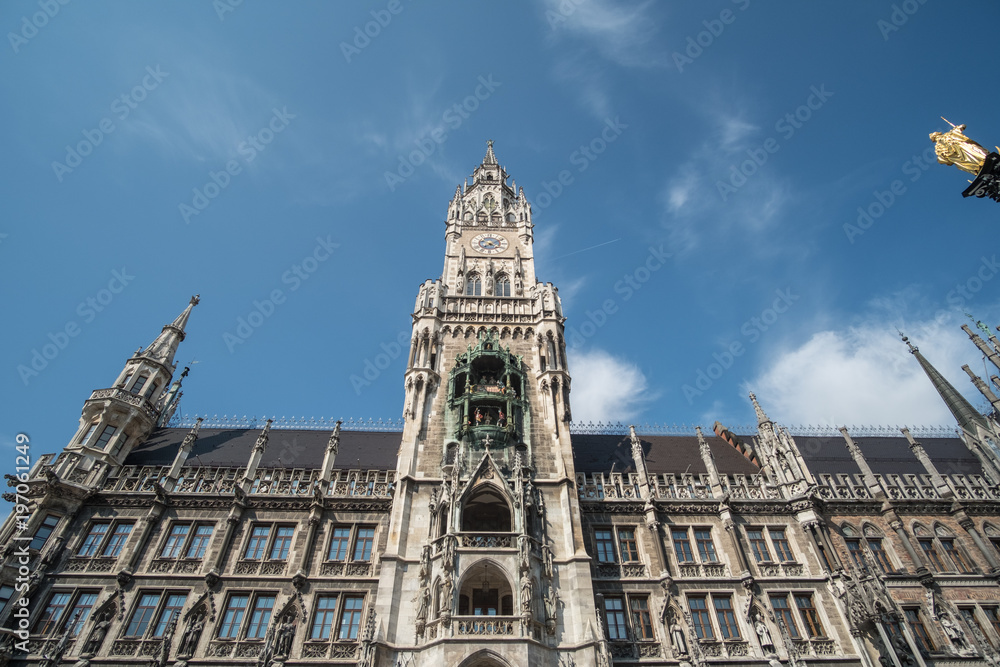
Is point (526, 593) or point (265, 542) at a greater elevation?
point (265, 542)

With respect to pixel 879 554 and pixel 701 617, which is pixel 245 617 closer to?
pixel 701 617

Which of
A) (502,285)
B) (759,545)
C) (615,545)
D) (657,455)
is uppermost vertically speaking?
(502,285)

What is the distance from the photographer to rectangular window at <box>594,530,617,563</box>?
2544 cm

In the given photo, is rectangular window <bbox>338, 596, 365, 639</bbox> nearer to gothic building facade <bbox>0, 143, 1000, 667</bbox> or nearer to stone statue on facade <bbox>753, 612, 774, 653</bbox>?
gothic building facade <bbox>0, 143, 1000, 667</bbox>

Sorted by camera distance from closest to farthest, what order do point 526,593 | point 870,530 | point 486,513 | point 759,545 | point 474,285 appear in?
point 526,593 < point 759,545 < point 486,513 < point 870,530 < point 474,285

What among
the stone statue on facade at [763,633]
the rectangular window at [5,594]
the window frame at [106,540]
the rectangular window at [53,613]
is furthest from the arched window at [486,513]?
the rectangular window at [5,594]

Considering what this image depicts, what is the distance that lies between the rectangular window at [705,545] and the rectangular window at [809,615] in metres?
3.71

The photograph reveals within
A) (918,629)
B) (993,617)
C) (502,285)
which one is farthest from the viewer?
(502,285)

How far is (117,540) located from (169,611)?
470 centimetres

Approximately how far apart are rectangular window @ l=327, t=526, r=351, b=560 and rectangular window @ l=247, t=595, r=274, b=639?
2.90 meters

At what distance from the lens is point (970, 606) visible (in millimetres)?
24812

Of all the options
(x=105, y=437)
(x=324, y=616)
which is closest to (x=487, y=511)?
(x=324, y=616)

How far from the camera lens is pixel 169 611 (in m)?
23.2

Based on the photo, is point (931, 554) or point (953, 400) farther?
point (953, 400)
